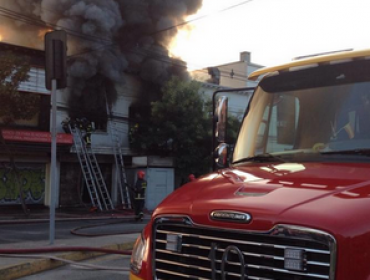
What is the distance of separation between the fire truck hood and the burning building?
1840 cm

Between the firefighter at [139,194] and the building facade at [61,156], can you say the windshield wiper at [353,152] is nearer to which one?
the firefighter at [139,194]

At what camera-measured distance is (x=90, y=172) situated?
20.7 metres

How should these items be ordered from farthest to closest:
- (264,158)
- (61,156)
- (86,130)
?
(86,130) → (61,156) → (264,158)

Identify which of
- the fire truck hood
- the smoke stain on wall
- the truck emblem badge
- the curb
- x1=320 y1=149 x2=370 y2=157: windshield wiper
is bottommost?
the curb

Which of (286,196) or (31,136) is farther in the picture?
(31,136)

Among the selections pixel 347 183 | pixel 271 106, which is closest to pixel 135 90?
pixel 271 106

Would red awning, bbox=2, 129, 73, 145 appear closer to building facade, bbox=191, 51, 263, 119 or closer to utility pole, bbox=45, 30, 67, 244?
building facade, bbox=191, 51, 263, 119

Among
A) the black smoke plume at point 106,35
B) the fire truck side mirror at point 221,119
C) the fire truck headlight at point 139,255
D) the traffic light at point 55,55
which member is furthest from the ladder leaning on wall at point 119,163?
the fire truck headlight at point 139,255

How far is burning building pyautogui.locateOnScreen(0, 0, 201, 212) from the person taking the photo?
22.0 meters

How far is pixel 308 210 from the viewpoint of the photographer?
7.36 feet

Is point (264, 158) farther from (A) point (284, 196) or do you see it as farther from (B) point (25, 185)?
(B) point (25, 185)

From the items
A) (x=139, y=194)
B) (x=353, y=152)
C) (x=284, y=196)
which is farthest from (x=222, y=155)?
(x=139, y=194)

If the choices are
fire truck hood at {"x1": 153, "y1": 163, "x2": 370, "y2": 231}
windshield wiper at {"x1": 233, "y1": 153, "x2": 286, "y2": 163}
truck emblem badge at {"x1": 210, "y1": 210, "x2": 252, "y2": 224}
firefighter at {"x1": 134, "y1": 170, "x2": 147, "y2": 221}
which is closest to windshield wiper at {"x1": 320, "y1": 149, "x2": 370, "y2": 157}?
fire truck hood at {"x1": 153, "y1": 163, "x2": 370, "y2": 231}

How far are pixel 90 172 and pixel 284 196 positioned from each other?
18.9 m
